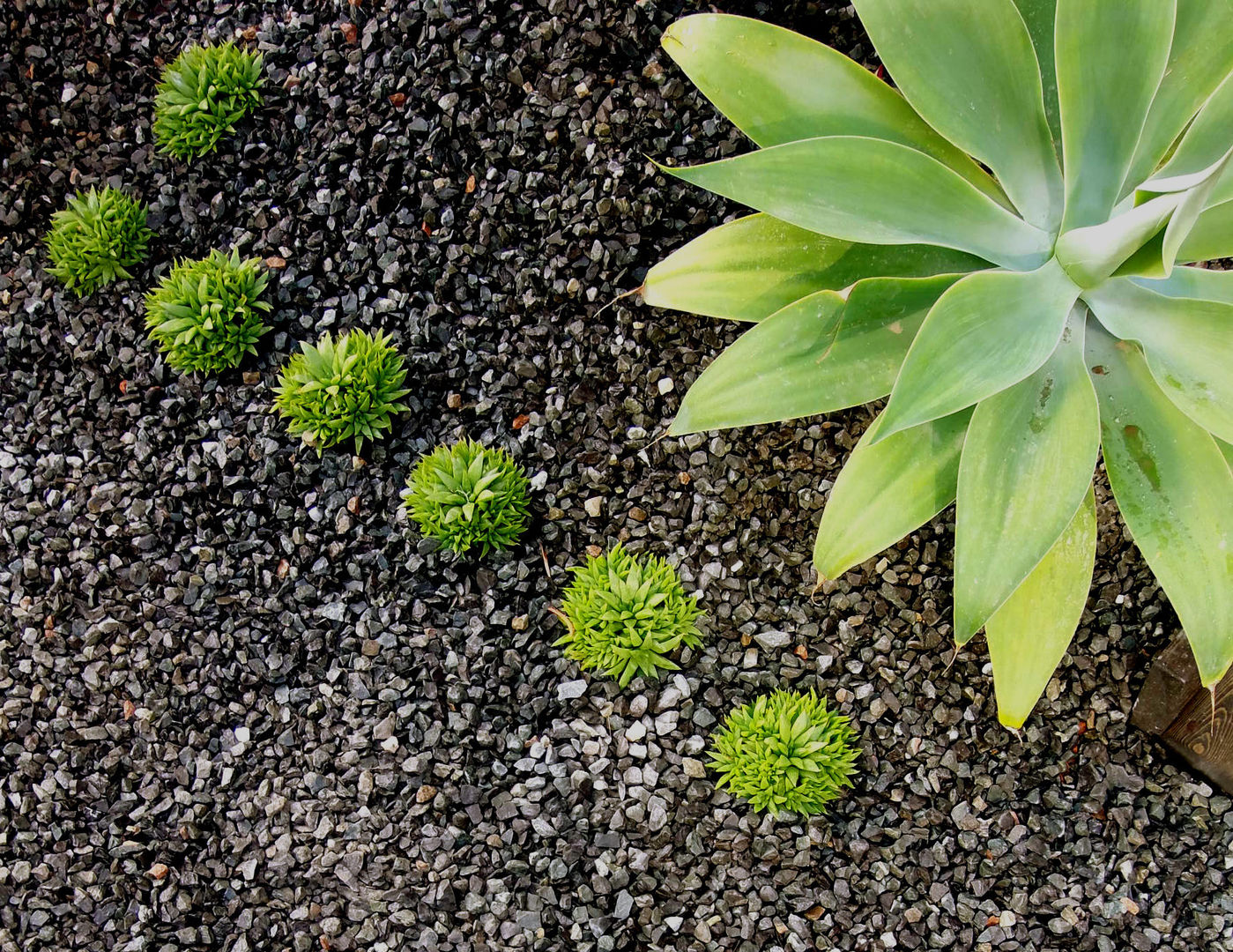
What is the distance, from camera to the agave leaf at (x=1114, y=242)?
1.19m

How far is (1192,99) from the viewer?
1429 millimetres

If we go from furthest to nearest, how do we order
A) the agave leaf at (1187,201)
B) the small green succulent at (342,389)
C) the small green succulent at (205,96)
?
the small green succulent at (205,96) < the small green succulent at (342,389) < the agave leaf at (1187,201)

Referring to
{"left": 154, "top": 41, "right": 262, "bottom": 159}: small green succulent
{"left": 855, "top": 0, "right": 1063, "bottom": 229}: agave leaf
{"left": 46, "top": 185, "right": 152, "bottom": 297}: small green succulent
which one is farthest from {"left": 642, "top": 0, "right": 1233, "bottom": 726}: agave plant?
{"left": 46, "top": 185, "right": 152, "bottom": 297}: small green succulent

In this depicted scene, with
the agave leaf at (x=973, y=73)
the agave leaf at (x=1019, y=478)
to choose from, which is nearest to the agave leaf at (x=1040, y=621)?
the agave leaf at (x=1019, y=478)

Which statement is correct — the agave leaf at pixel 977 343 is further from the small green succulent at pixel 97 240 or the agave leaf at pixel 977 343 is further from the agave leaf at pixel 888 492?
the small green succulent at pixel 97 240

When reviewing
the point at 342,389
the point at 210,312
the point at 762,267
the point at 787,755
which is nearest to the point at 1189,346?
the point at 762,267

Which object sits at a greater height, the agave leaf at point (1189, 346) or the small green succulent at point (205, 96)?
the small green succulent at point (205, 96)

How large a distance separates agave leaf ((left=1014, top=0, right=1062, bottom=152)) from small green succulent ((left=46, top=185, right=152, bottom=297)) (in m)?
2.16

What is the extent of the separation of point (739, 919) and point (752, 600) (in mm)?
659

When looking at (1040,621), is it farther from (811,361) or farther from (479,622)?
(479,622)

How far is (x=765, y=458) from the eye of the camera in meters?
2.13

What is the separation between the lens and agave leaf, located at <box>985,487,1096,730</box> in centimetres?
151

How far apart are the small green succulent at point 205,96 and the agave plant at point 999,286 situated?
1515 mm

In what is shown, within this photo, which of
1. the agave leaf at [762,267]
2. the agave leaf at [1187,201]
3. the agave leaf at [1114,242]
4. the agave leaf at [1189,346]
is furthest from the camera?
the agave leaf at [762,267]
